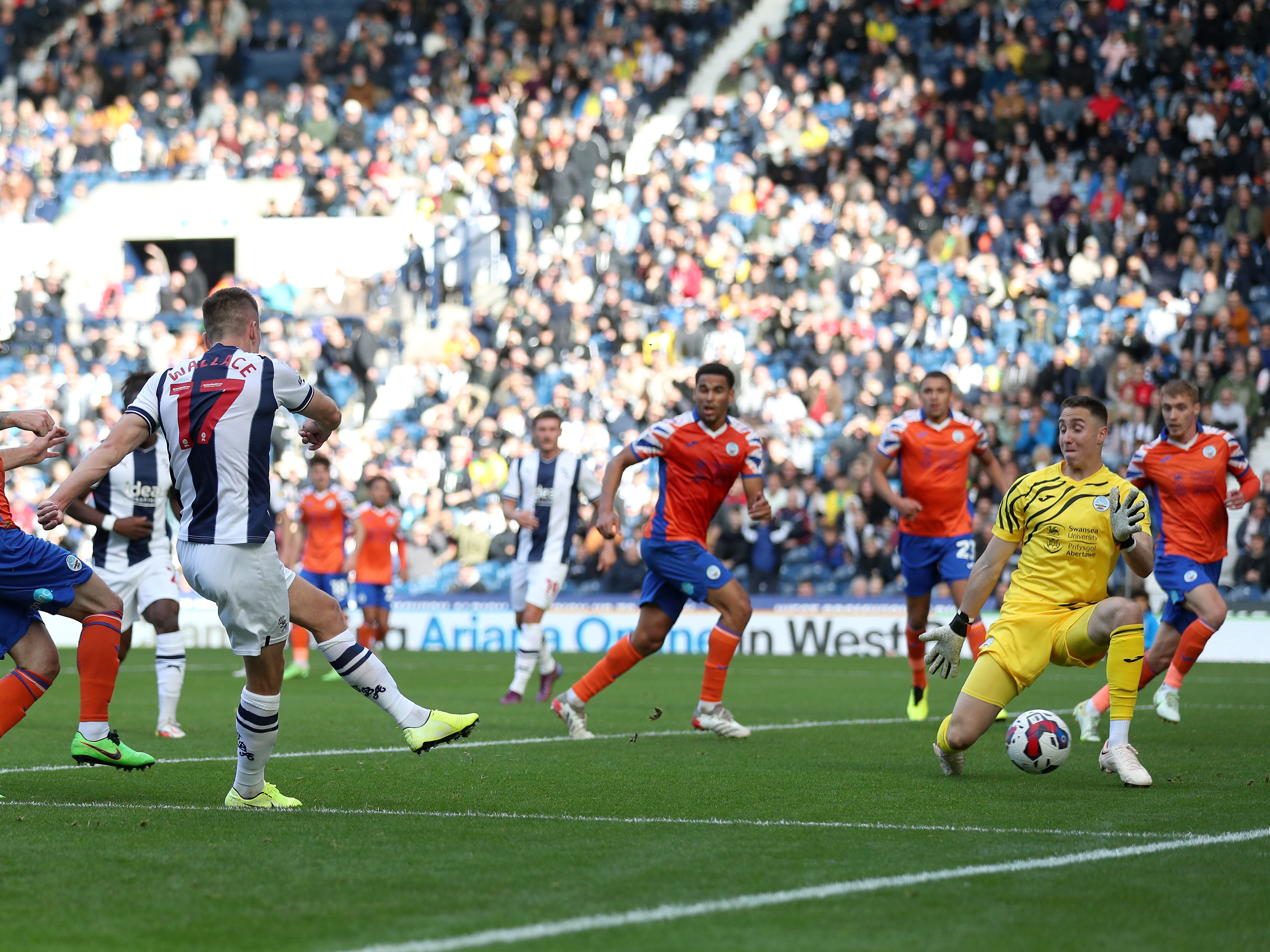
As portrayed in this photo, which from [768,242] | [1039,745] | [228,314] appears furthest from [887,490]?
[768,242]

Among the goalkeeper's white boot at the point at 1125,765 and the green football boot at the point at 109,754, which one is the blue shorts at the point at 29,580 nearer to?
the green football boot at the point at 109,754

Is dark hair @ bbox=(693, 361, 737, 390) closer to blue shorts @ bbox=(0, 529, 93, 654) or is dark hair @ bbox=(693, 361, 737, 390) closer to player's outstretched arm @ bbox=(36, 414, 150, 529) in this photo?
blue shorts @ bbox=(0, 529, 93, 654)

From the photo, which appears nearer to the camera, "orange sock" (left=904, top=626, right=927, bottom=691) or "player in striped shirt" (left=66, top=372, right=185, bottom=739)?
"player in striped shirt" (left=66, top=372, right=185, bottom=739)

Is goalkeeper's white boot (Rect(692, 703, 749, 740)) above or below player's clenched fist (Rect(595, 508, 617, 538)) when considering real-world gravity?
below

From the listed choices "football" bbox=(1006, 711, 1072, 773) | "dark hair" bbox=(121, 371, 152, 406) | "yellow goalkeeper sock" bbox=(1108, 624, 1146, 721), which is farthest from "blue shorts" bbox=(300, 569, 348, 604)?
"yellow goalkeeper sock" bbox=(1108, 624, 1146, 721)

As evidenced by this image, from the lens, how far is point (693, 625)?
2305 centimetres

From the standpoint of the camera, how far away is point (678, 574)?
36.4ft

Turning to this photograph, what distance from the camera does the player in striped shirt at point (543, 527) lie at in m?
14.7

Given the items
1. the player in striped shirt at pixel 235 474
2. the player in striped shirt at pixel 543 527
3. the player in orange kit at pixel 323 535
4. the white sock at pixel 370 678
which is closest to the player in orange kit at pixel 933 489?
the player in striped shirt at pixel 543 527

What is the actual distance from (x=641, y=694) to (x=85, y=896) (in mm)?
10571

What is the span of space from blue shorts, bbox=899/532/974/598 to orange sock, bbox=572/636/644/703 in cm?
266

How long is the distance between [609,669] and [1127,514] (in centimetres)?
413

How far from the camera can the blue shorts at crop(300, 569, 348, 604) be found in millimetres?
19734

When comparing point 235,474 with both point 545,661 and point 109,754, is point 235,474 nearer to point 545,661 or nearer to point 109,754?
point 109,754
